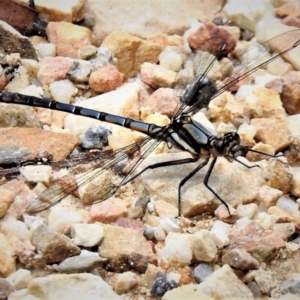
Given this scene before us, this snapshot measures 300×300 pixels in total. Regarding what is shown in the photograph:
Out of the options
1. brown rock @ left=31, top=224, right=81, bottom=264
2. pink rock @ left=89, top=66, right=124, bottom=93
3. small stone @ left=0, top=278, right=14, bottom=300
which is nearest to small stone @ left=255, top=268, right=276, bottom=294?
brown rock @ left=31, top=224, right=81, bottom=264

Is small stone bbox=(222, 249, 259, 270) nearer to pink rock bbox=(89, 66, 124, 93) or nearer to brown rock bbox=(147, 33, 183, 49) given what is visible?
pink rock bbox=(89, 66, 124, 93)

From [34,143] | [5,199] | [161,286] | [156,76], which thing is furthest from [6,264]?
[156,76]

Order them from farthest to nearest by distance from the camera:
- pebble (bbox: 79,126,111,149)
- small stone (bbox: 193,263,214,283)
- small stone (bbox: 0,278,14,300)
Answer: pebble (bbox: 79,126,111,149)
small stone (bbox: 193,263,214,283)
small stone (bbox: 0,278,14,300)

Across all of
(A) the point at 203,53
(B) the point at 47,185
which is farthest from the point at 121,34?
(B) the point at 47,185

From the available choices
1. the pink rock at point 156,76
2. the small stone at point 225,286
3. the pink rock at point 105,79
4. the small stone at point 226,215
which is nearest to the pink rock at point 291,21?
the pink rock at point 156,76

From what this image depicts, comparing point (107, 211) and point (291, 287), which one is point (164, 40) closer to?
point (107, 211)
